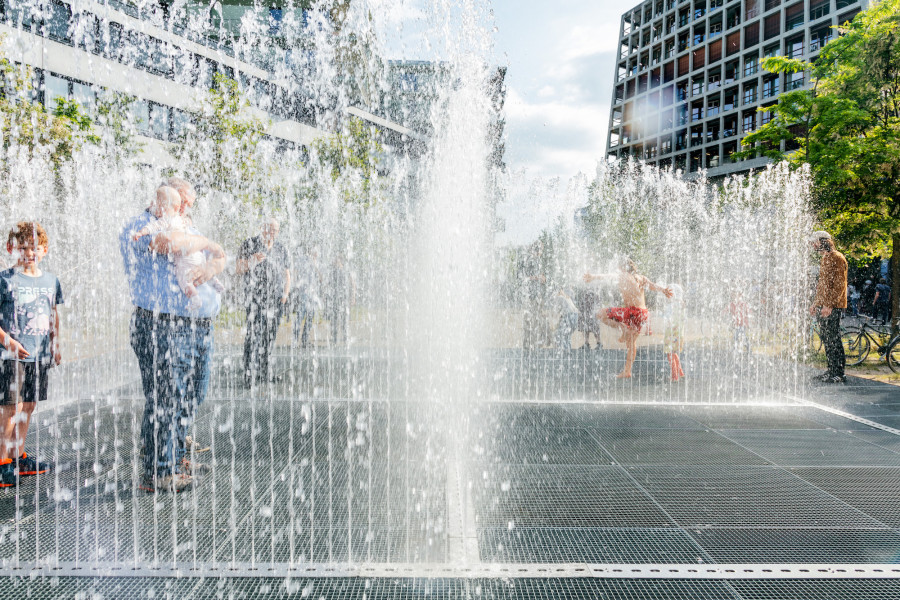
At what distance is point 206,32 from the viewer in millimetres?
32750

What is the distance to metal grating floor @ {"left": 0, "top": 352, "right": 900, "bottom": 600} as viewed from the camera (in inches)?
111

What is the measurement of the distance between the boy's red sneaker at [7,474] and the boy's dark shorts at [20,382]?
1.24 feet

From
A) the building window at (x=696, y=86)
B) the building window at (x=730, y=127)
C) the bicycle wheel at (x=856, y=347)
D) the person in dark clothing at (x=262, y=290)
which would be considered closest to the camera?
the person in dark clothing at (x=262, y=290)

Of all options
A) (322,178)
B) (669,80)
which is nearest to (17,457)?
(322,178)

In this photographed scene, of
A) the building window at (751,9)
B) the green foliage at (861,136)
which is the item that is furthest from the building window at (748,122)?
the green foliage at (861,136)

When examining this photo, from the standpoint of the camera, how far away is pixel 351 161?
2098cm

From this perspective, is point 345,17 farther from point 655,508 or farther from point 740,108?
point 740,108

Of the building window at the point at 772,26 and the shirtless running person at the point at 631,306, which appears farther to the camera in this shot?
the building window at the point at 772,26

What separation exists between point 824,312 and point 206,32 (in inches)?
1326

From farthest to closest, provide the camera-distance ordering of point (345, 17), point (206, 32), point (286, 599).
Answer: point (206, 32), point (345, 17), point (286, 599)

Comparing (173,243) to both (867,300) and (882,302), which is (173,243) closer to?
(882,302)

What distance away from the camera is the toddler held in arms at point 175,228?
12.0 ft

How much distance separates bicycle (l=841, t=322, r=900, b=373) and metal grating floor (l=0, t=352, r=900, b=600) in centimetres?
478

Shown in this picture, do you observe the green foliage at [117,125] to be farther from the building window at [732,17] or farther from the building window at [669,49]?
the building window at [669,49]
